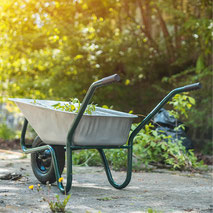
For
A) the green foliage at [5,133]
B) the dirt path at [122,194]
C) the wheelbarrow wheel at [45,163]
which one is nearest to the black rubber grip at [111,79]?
the dirt path at [122,194]

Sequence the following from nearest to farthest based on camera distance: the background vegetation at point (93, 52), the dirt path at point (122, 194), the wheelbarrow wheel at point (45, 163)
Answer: the dirt path at point (122, 194)
the wheelbarrow wheel at point (45, 163)
the background vegetation at point (93, 52)

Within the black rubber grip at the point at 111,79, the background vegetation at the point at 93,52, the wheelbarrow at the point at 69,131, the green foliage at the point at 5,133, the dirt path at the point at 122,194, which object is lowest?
the dirt path at the point at 122,194

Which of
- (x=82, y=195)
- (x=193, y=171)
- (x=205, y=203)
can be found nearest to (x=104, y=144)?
(x=82, y=195)

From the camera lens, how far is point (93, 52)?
8031mm

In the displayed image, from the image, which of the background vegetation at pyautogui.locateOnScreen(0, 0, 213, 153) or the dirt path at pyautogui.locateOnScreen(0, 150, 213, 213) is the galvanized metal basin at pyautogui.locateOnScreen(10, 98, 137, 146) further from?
the background vegetation at pyautogui.locateOnScreen(0, 0, 213, 153)

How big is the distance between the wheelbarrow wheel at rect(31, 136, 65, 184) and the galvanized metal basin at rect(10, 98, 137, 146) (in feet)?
0.50

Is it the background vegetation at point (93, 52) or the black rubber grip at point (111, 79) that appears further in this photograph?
the background vegetation at point (93, 52)

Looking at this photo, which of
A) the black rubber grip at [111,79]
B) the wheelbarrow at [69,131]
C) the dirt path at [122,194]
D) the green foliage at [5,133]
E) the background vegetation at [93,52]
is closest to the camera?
the black rubber grip at [111,79]

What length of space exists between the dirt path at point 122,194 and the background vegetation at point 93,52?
12.2 feet

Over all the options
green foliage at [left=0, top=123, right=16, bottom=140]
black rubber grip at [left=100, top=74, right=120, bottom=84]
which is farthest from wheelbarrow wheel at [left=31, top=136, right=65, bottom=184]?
green foliage at [left=0, top=123, right=16, bottom=140]

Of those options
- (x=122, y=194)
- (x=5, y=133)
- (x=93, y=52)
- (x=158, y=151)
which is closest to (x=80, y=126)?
(x=122, y=194)

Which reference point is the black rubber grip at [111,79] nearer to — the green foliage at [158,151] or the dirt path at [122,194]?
Answer: the dirt path at [122,194]

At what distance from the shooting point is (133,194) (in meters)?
2.88

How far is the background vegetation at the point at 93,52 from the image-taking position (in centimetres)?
770
